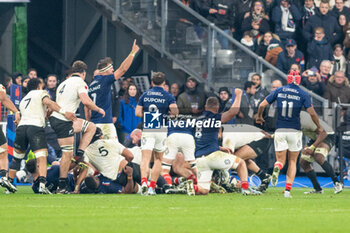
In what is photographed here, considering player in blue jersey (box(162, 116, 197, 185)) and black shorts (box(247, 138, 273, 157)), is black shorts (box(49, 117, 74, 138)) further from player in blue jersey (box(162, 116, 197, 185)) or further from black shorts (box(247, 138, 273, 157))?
black shorts (box(247, 138, 273, 157))

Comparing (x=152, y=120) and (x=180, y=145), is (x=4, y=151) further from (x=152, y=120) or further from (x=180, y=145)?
(x=180, y=145)

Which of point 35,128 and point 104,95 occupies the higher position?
point 104,95

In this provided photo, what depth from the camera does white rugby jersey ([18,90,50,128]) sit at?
1545 cm

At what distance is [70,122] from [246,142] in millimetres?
3657

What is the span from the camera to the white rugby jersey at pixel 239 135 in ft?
56.2

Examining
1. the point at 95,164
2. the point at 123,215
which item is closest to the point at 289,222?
the point at 123,215

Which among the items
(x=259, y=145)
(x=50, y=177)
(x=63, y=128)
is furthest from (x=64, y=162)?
(x=259, y=145)

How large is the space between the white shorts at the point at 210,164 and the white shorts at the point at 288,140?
86cm

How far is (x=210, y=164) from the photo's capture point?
611 inches

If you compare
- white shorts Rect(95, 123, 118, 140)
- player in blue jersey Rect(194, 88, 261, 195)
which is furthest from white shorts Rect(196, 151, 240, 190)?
white shorts Rect(95, 123, 118, 140)

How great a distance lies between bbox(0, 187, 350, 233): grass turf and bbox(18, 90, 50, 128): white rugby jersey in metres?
1.37

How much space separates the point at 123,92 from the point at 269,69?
3823 millimetres

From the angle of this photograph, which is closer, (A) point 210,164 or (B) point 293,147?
(B) point 293,147

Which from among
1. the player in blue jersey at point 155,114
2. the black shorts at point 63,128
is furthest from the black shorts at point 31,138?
the player in blue jersey at point 155,114
